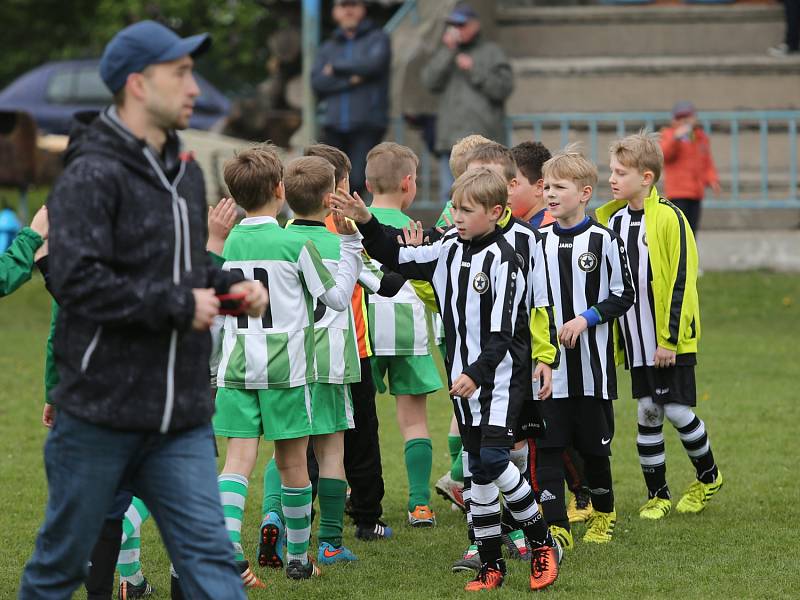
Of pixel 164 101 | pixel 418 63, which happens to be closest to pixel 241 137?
pixel 418 63

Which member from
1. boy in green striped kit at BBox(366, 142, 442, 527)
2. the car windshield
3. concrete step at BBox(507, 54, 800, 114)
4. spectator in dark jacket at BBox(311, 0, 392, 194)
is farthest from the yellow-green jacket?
the car windshield

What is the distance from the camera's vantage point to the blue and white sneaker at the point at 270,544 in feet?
20.7

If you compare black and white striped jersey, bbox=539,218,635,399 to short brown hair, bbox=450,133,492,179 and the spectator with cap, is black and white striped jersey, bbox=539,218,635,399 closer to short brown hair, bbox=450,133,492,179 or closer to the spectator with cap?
short brown hair, bbox=450,133,492,179

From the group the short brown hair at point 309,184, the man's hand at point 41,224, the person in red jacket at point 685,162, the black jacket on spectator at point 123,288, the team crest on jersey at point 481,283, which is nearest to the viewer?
the black jacket on spectator at point 123,288

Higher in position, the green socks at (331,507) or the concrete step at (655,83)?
the concrete step at (655,83)

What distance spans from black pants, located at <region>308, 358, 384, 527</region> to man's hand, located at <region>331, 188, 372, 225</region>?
60.3 inches

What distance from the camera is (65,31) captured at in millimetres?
39219

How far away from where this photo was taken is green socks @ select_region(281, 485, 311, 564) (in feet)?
19.7

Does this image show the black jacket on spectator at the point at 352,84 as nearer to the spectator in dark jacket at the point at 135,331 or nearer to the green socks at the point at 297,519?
the green socks at the point at 297,519

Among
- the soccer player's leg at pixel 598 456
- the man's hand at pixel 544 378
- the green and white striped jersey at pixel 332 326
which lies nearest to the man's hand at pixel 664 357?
the soccer player's leg at pixel 598 456

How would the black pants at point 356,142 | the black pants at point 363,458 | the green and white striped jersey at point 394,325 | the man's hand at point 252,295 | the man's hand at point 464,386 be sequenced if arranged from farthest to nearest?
the black pants at point 356,142
the green and white striped jersey at point 394,325
the black pants at point 363,458
the man's hand at point 464,386
the man's hand at point 252,295

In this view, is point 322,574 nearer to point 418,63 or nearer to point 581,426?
point 581,426

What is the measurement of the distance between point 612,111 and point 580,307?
464 inches

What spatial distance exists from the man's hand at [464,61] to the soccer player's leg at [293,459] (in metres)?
9.67
